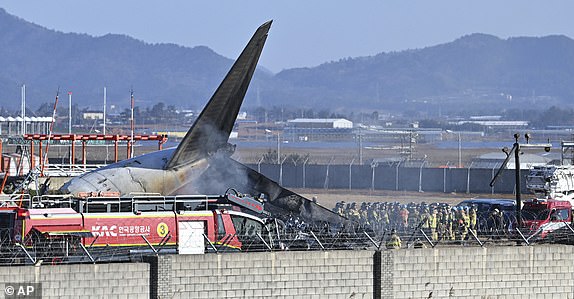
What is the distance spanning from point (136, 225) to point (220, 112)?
14.2 metres

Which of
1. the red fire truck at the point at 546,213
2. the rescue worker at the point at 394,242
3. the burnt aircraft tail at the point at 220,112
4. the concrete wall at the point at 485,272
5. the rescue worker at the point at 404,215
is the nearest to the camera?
the concrete wall at the point at 485,272

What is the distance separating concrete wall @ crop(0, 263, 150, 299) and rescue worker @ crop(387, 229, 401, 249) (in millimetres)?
→ 6917

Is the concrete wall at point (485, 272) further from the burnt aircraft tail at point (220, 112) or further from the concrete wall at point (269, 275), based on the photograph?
the burnt aircraft tail at point (220, 112)

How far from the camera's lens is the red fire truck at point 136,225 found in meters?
30.5

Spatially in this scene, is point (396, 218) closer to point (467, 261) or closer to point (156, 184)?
point (156, 184)

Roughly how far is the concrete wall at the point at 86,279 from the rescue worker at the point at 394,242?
692 cm

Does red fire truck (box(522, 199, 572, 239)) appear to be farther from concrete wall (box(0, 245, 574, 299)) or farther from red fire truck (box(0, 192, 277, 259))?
red fire truck (box(0, 192, 277, 259))

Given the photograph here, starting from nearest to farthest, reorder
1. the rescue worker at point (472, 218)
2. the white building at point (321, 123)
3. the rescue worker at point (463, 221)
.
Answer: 1. the rescue worker at point (463, 221)
2. the rescue worker at point (472, 218)
3. the white building at point (321, 123)

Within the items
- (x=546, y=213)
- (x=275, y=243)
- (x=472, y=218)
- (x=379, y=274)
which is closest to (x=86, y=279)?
(x=275, y=243)

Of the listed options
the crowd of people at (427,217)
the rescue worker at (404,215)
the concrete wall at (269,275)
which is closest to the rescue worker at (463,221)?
the crowd of people at (427,217)

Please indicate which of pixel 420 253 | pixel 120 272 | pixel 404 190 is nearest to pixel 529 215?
pixel 420 253

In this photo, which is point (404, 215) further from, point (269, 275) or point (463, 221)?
point (269, 275)

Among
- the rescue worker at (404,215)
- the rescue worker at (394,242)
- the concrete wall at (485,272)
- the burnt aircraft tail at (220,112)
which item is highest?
the burnt aircraft tail at (220,112)

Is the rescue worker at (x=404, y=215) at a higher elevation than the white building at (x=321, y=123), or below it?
below
